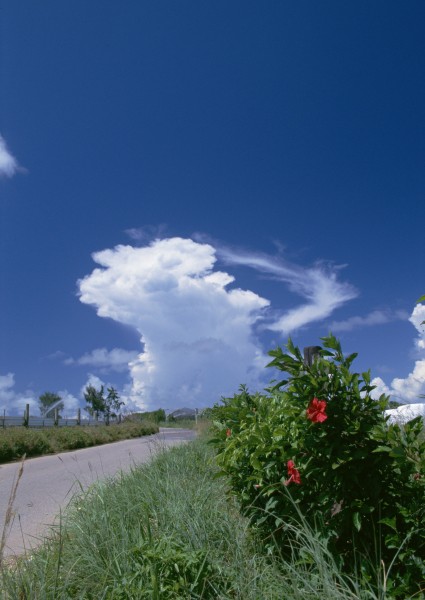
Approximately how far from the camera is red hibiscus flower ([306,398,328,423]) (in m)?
2.82

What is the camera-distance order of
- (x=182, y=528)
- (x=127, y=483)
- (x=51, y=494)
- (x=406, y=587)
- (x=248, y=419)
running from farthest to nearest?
(x=51, y=494)
(x=127, y=483)
(x=248, y=419)
(x=182, y=528)
(x=406, y=587)

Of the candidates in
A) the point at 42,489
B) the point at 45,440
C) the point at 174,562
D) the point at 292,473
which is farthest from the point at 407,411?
the point at 45,440

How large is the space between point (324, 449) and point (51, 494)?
8.58 m

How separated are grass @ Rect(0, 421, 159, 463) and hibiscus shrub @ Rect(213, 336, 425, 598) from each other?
474 inches

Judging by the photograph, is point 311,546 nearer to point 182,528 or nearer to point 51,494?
point 182,528

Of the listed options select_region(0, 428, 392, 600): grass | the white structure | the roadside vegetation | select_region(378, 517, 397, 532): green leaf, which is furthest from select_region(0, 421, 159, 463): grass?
select_region(378, 517, 397, 532): green leaf

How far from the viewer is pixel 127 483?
5.72 m

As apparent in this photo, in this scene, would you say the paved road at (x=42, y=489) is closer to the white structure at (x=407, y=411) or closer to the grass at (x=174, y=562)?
the grass at (x=174, y=562)

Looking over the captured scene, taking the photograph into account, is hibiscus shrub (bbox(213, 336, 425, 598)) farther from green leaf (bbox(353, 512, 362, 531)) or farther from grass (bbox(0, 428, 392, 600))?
grass (bbox(0, 428, 392, 600))

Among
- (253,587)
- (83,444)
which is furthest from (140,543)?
(83,444)

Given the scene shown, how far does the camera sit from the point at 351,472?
9.43 feet

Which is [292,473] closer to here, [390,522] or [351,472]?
[351,472]

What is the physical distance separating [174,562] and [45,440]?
1943 centimetres

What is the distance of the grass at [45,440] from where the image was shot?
59.3 ft
